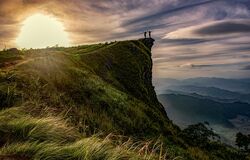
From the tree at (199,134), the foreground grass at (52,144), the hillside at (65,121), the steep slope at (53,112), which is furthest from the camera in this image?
the tree at (199,134)

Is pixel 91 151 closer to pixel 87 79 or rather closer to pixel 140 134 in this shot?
pixel 140 134

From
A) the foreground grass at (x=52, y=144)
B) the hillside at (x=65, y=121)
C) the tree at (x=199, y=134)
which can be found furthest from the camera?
the tree at (x=199, y=134)

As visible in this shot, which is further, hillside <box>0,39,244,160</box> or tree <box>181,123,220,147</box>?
tree <box>181,123,220,147</box>

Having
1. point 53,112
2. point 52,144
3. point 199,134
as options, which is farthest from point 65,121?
point 199,134

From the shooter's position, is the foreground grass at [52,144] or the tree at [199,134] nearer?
the foreground grass at [52,144]

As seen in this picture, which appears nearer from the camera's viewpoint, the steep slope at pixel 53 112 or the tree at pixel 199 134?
the steep slope at pixel 53 112

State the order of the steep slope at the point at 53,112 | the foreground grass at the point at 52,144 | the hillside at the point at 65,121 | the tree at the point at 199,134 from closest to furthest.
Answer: the foreground grass at the point at 52,144
the hillside at the point at 65,121
the steep slope at the point at 53,112
the tree at the point at 199,134

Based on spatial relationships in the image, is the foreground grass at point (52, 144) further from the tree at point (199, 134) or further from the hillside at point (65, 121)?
the tree at point (199, 134)

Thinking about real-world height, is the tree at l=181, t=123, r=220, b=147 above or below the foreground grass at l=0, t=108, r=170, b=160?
below

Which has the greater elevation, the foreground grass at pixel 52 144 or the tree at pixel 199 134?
the foreground grass at pixel 52 144

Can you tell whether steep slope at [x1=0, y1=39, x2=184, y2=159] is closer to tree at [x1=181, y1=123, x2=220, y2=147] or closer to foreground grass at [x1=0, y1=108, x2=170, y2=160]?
foreground grass at [x1=0, y1=108, x2=170, y2=160]

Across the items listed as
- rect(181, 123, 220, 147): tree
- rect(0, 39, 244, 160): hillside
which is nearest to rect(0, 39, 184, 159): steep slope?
rect(0, 39, 244, 160): hillside

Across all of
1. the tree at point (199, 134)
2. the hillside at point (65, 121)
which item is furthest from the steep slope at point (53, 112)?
the tree at point (199, 134)

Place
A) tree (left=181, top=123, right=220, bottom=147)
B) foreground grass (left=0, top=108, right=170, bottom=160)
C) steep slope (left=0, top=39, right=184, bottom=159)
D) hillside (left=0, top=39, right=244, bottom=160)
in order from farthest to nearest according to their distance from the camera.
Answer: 1. tree (left=181, top=123, right=220, bottom=147)
2. steep slope (left=0, top=39, right=184, bottom=159)
3. hillside (left=0, top=39, right=244, bottom=160)
4. foreground grass (left=0, top=108, right=170, bottom=160)
